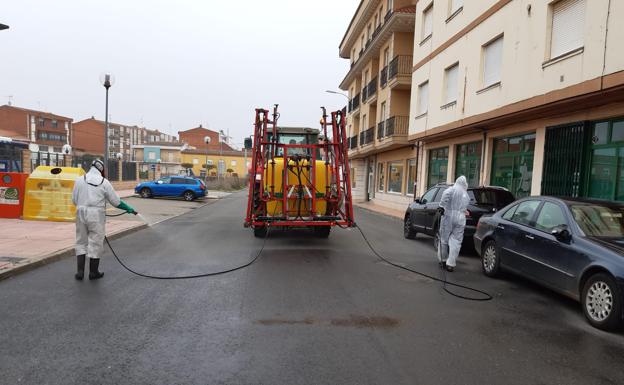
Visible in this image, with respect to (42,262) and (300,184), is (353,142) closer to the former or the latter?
(300,184)

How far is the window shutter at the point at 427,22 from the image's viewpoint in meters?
18.4

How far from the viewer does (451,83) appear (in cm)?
1612

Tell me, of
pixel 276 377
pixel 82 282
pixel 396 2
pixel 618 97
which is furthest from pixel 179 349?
pixel 396 2

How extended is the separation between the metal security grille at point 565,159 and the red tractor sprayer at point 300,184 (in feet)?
18.4

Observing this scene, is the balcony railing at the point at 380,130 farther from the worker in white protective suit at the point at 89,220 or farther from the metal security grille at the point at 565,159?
the worker in white protective suit at the point at 89,220

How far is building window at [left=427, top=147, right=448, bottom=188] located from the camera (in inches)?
691

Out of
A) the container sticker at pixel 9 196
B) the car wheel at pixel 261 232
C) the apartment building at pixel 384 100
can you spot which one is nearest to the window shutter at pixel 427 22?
the apartment building at pixel 384 100

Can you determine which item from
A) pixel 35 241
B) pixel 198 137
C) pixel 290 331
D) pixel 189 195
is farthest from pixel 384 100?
pixel 198 137

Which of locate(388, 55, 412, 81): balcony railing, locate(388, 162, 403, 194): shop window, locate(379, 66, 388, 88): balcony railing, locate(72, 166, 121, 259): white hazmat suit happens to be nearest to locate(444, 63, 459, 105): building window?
locate(388, 55, 412, 81): balcony railing

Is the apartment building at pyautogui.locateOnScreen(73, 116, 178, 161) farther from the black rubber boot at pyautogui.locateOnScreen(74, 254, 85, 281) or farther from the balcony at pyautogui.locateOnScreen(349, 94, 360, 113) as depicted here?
the black rubber boot at pyautogui.locateOnScreen(74, 254, 85, 281)

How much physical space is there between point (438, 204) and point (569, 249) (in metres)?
4.75

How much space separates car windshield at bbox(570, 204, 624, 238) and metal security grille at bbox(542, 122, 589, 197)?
5069 mm

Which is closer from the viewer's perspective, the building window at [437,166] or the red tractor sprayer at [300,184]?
the red tractor sprayer at [300,184]

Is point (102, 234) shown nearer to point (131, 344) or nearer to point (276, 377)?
point (131, 344)
